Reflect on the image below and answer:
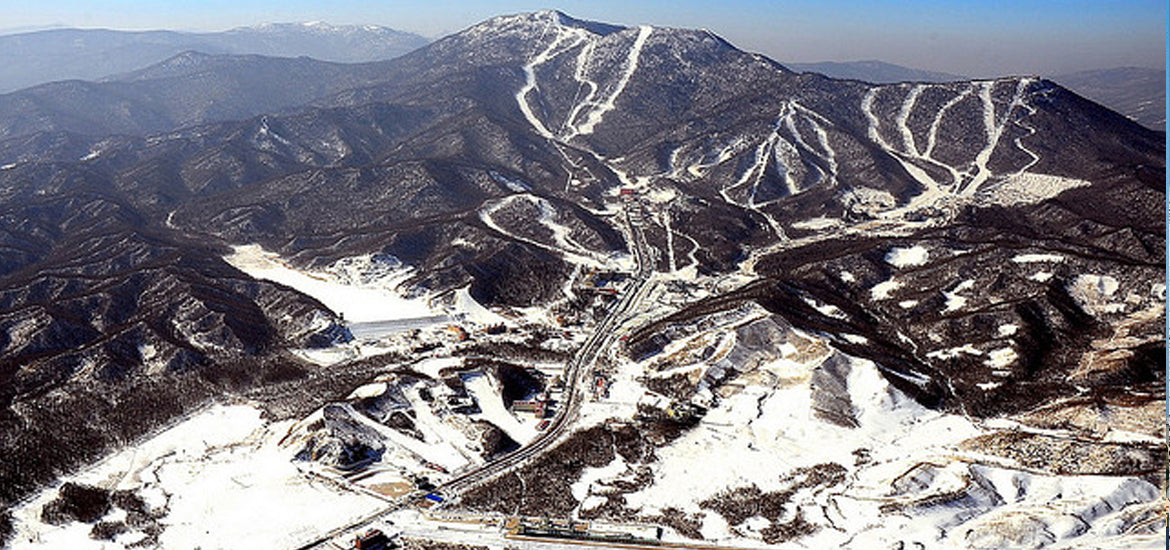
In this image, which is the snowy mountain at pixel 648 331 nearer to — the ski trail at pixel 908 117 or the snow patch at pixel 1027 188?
the snow patch at pixel 1027 188

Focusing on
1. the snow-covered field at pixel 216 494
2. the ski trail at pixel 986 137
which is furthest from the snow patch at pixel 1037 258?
the snow-covered field at pixel 216 494

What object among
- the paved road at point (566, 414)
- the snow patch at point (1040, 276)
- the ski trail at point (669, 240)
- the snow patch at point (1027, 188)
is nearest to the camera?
the paved road at point (566, 414)

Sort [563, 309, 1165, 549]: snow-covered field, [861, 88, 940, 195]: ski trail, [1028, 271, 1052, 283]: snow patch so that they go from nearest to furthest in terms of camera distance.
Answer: [563, 309, 1165, 549]: snow-covered field < [1028, 271, 1052, 283]: snow patch < [861, 88, 940, 195]: ski trail

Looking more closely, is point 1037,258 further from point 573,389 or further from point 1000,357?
point 573,389

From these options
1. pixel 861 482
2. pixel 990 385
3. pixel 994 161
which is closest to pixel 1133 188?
pixel 994 161

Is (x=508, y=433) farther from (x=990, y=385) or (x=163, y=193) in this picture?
(x=163, y=193)

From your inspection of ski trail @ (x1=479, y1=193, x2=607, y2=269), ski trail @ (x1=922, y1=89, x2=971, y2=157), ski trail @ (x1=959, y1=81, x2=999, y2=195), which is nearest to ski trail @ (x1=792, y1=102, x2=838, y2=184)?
ski trail @ (x1=922, y1=89, x2=971, y2=157)

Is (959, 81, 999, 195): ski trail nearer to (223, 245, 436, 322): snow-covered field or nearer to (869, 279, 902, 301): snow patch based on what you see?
(869, 279, 902, 301): snow patch
